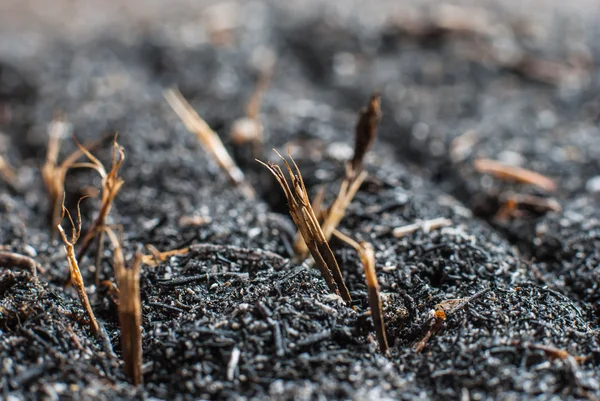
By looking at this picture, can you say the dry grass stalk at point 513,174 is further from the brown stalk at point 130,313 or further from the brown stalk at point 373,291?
the brown stalk at point 130,313

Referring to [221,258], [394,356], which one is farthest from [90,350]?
[394,356]

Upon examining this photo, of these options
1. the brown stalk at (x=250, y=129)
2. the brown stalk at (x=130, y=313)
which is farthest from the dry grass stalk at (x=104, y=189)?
the brown stalk at (x=250, y=129)

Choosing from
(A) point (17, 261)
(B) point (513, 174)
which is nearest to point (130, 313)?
(A) point (17, 261)

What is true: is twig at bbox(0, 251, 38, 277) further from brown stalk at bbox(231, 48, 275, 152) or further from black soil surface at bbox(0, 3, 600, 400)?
brown stalk at bbox(231, 48, 275, 152)

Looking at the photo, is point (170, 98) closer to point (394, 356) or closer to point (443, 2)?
point (394, 356)

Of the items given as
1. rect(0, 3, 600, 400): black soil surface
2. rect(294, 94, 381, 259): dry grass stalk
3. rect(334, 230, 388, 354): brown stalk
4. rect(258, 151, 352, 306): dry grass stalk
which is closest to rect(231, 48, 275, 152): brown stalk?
rect(0, 3, 600, 400): black soil surface

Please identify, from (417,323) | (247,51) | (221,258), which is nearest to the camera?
(417,323)

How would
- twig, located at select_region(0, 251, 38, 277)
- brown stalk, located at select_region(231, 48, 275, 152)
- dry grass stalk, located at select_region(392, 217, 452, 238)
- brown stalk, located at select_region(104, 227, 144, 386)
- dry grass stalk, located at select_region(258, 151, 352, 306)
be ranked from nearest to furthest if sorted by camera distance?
brown stalk, located at select_region(104, 227, 144, 386) < dry grass stalk, located at select_region(258, 151, 352, 306) < twig, located at select_region(0, 251, 38, 277) < dry grass stalk, located at select_region(392, 217, 452, 238) < brown stalk, located at select_region(231, 48, 275, 152)
